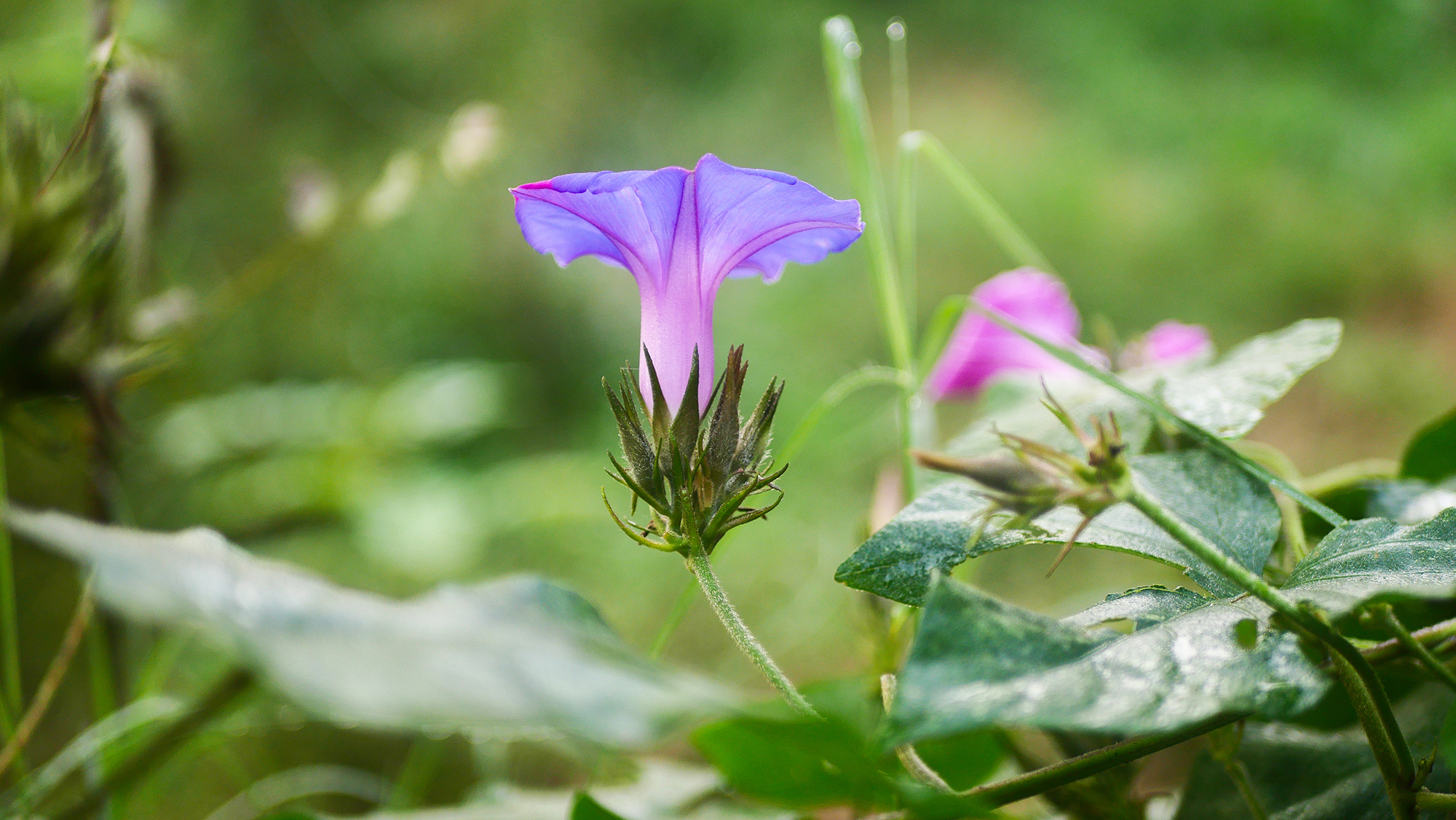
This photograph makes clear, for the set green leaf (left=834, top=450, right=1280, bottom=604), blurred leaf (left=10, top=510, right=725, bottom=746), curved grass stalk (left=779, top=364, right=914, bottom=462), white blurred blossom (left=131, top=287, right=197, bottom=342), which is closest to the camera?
blurred leaf (left=10, top=510, right=725, bottom=746)

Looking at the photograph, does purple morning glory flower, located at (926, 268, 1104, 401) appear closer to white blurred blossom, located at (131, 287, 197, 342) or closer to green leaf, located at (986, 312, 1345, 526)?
Result: green leaf, located at (986, 312, 1345, 526)

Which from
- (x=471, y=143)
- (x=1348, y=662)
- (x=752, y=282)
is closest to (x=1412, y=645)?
(x=1348, y=662)

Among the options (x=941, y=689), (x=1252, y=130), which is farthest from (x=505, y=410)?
(x=1252, y=130)

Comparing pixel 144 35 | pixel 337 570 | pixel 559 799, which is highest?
pixel 144 35

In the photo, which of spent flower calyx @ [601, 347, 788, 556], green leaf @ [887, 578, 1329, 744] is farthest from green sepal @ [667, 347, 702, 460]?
green leaf @ [887, 578, 1329, 744]

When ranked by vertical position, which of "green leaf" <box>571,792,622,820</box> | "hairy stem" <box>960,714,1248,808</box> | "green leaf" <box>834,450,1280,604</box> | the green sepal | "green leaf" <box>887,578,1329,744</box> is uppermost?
the green sepal

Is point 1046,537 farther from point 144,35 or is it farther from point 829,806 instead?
point 144,35

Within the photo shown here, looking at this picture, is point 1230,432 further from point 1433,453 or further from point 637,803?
point 637,803
